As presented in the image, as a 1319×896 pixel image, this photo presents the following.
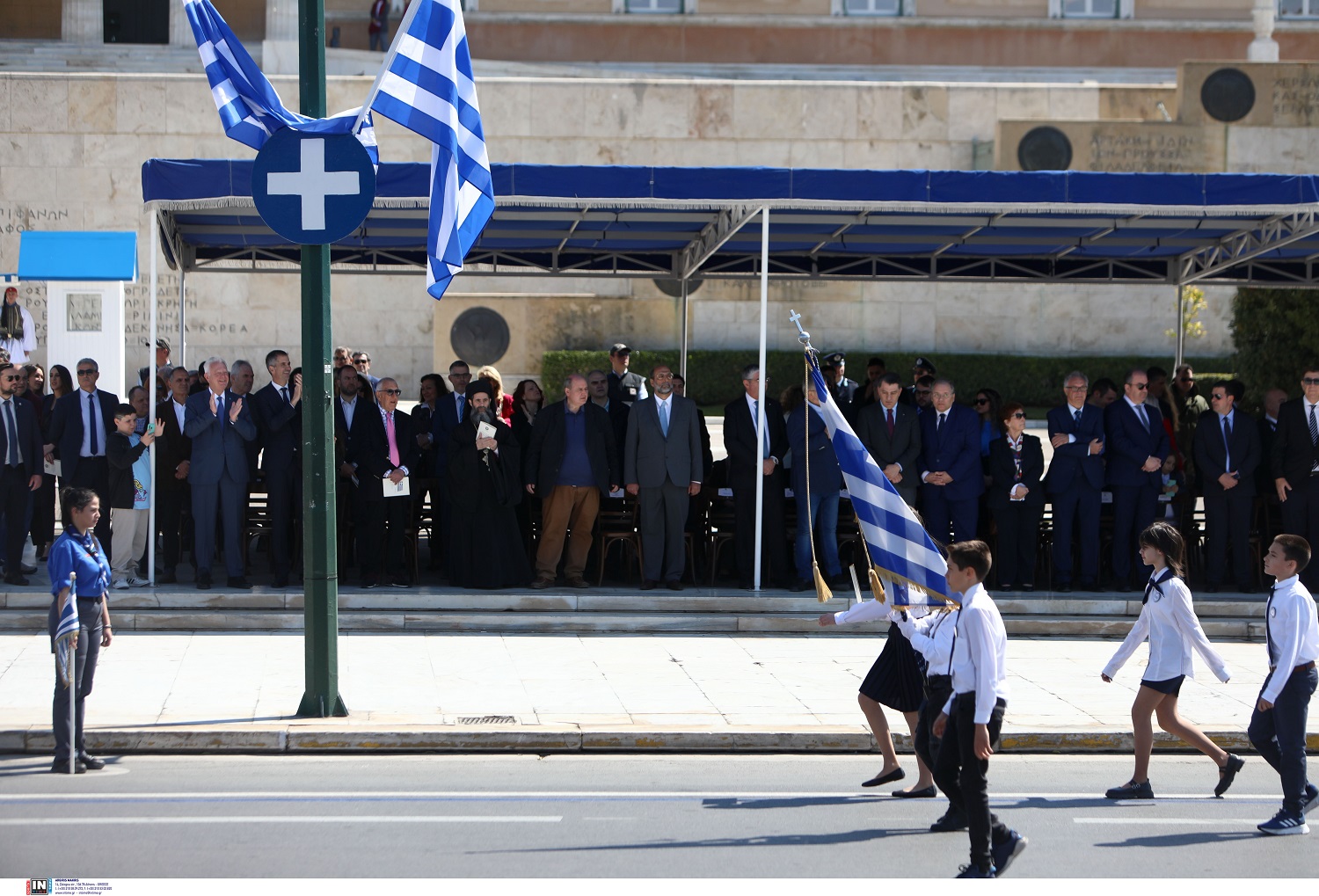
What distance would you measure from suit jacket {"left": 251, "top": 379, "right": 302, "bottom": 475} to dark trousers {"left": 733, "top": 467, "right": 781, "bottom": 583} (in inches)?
158

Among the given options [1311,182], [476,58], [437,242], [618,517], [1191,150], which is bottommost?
[618,517]

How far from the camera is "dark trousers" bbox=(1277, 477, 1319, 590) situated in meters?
12.9

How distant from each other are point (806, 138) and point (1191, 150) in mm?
7833

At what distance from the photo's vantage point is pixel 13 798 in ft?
23.6

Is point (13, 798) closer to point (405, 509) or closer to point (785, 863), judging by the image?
point (785, 863)

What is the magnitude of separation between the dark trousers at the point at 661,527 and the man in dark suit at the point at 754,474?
0.55 m

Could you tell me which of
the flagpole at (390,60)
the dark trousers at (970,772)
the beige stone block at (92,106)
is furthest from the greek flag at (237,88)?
the beige stone block at (92,106)

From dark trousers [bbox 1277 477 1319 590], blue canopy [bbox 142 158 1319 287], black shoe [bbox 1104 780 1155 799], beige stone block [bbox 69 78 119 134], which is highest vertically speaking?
beige stone block [bbox 69 78 119 134]

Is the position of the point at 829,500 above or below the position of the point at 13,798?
above

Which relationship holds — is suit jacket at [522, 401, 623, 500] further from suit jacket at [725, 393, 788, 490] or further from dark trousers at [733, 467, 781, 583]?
dark trousers at [733, 467, 781, 583]

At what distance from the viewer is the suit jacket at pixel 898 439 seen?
41.4 ft

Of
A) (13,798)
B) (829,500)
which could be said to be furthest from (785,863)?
(829,500)

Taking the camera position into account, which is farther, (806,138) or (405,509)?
(806,138)

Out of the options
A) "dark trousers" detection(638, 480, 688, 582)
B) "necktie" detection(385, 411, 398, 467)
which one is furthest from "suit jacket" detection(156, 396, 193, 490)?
"dark trousers" detection(638, 480, 688, 582)
